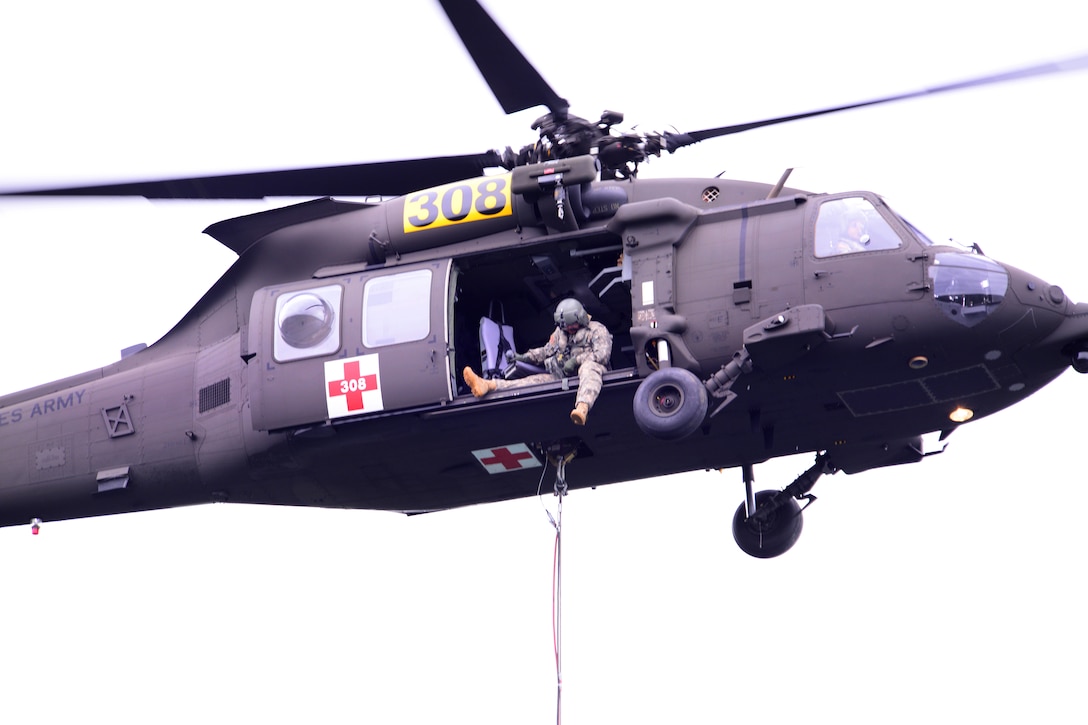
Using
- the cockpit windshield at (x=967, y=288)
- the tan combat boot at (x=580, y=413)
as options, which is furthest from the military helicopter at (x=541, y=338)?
the tan combat boot at (x=580, y=413)

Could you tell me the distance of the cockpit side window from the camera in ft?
48.7

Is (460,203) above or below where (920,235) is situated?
above

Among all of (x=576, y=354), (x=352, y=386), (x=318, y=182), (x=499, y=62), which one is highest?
(x=499, y=62)

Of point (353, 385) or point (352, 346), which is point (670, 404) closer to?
point (353, 385)

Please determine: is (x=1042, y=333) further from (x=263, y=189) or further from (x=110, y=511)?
(x=110, y=511)

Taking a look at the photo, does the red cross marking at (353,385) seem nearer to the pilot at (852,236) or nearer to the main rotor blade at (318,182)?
the main rotor blade at (318,182)

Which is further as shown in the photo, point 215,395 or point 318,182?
point 215,395

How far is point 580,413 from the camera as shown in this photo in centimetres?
1478

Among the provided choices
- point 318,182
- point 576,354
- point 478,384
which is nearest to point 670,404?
point 576,354

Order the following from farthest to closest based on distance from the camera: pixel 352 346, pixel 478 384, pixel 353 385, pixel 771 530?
pixel 771 530 → pixel 352 346 → pixel 353 385 → pixel 478 384

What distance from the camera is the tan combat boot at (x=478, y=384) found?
15.4m

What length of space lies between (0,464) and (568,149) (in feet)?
22.9

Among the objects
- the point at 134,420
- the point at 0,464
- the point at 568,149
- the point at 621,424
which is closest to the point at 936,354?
the point at 621,424

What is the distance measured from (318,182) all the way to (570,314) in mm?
3037
